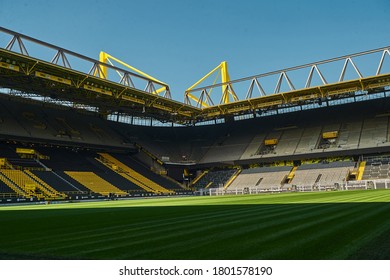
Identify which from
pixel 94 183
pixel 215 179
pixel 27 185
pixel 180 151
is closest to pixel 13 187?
pixel 27 185

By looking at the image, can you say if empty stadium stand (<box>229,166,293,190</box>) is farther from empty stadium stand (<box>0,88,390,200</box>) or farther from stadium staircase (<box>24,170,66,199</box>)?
stadium staircase (<box>24,170,66,199</box>)

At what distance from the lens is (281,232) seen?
8555 millimetres

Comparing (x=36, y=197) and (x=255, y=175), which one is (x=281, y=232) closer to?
(x=36, y=197)

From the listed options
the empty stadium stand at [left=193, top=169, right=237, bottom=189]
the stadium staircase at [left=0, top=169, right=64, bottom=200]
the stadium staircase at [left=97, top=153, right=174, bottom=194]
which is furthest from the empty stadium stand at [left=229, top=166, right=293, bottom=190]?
the stadium staircase at [left=0, top=169, right=64, bottom=200]

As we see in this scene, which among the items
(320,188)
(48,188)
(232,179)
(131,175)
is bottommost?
(320,188)

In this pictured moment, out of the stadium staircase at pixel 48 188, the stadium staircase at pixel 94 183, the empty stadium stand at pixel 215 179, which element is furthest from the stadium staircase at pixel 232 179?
the stadium staircase at pixel 48 188

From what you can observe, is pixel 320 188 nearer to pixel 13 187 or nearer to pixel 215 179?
pixel 215 179

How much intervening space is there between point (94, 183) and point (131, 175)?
904cm

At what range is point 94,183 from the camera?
46.3 metres

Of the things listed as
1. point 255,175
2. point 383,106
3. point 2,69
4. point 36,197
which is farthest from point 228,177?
point 2,69

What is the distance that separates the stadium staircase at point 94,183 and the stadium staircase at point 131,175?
5257 millimetres

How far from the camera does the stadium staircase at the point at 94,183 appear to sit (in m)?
44.7

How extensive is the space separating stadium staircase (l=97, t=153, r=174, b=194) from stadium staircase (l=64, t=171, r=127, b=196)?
5.26 meters

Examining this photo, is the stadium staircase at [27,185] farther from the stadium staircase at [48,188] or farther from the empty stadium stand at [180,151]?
the empty stadium stand at [180,151]
